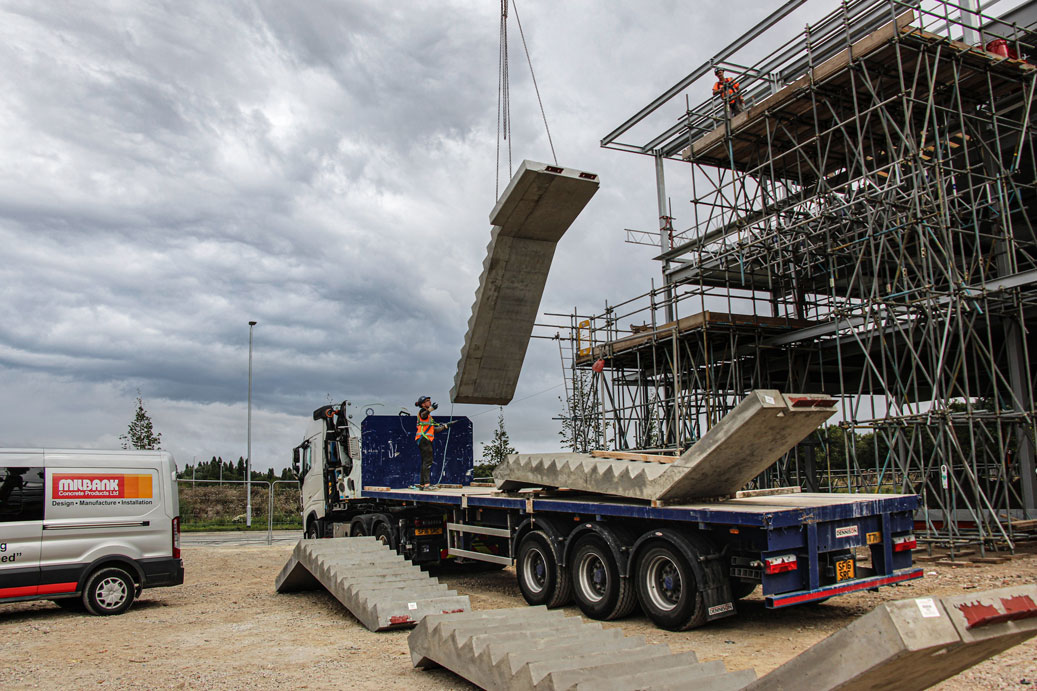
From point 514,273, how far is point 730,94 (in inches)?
448

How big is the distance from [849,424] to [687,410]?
226 inches

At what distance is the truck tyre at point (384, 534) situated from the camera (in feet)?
45.1

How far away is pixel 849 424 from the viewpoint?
16438mm

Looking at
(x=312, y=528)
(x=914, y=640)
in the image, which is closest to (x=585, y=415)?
(x=312, y=528)

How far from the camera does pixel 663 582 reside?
29.6ft

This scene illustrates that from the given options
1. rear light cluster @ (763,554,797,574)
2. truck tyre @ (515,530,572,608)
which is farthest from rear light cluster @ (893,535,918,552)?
truck tyre @ (515,530,572,608)

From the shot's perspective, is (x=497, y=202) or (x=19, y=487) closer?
(x=19, y=487)

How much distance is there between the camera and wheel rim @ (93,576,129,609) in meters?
10.6

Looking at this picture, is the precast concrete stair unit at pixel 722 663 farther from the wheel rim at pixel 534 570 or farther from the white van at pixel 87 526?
the white van at pixel 87 526

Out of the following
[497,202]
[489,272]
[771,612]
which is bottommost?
[771,612]

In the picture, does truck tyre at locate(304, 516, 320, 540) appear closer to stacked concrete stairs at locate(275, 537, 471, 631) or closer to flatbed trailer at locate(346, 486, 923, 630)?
stacked concrete stairs at locate(275, 537, 471, 631)

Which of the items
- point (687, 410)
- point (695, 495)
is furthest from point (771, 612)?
point (687, 410)

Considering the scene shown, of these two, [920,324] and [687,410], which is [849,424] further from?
[687,410]

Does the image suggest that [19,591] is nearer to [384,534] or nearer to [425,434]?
[384,534]
